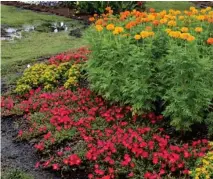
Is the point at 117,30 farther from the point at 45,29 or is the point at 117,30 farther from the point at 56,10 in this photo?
the point at 56,10

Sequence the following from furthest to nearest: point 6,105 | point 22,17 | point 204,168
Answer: point 22,17, point 6,105, point 204,168

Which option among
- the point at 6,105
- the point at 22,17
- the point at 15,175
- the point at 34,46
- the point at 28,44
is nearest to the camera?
the point at 15,175

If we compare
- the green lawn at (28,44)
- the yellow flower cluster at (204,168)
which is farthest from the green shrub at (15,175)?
the green lawn at (28,44)

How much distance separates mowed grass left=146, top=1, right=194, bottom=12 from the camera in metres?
18.5

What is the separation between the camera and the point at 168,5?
1905 centimetres

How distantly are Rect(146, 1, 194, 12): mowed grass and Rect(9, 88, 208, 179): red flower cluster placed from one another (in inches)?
436

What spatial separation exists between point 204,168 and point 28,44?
8536 mm

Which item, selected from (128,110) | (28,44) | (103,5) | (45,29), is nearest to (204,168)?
(128,110)

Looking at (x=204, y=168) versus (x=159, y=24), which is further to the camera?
(x=159, y=24)

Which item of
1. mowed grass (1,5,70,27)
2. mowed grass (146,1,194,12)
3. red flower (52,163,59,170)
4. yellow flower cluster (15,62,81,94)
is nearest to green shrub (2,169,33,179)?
red flower (52,163,59,170)

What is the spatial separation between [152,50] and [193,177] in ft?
6.86

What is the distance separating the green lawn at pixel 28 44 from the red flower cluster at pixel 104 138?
2.03 metres

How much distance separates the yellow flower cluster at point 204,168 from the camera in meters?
5.47

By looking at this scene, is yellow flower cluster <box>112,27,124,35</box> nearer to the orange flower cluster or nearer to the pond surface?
the orange flower cluster
